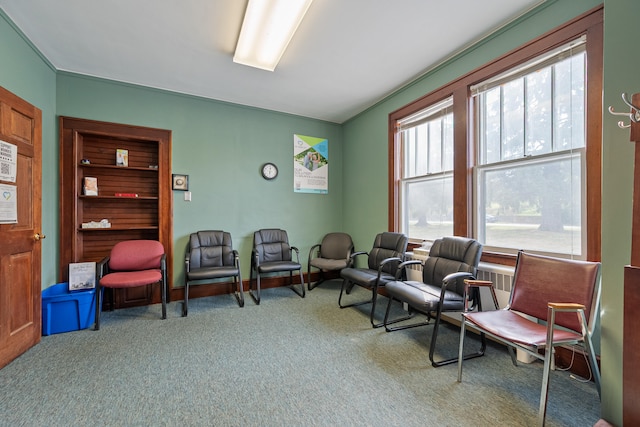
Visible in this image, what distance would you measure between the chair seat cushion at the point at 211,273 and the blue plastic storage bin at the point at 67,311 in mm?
929

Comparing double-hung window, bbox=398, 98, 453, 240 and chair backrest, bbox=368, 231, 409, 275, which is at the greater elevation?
double-hung window, bbox=398, 98, 453, 240

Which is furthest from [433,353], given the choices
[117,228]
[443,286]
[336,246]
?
[117,228]

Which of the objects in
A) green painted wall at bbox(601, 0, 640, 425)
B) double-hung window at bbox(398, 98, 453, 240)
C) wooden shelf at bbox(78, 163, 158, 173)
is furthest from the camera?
wooden shelf at bbox(78, 163, 158, 173)

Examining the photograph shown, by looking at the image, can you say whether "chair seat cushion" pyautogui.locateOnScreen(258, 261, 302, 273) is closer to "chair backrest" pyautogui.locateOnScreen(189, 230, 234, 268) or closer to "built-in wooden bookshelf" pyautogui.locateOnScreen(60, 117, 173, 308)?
"chair backrest" pyautogui.locateOnScreen(189, 230, 234, 268)

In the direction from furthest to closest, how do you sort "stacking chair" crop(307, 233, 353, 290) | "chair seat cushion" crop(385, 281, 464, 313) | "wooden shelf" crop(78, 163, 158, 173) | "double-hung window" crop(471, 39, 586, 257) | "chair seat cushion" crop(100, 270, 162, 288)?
"stacking chair" crop(307, 233, 353, 290), "wooden shelf" crop(78, 163, 158, 173), "chair seat cushion" crop(100, 270, 162, 288), "chair seat cushion" crop(385, 281, 464, 313), "double-hung window" crop(471, 39, 586, 257)

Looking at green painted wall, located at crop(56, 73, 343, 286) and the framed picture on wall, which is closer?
green painted wall, located at crop(56, 73, 343, 286)

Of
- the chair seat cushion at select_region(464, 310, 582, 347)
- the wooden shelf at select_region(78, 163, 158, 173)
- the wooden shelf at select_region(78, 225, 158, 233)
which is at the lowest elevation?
the chair seat cushion at select_region(464, 310, 582, 347)

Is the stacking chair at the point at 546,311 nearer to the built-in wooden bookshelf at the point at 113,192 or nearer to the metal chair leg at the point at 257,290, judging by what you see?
the metal chair leg at the point at 257,290

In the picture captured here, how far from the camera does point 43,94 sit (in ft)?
8.96

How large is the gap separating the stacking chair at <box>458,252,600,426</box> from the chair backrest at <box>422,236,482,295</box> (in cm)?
35

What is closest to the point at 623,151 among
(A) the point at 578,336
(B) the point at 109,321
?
(A) the point at 578,336

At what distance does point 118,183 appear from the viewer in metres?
3.32

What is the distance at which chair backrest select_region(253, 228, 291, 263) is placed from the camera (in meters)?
3.87

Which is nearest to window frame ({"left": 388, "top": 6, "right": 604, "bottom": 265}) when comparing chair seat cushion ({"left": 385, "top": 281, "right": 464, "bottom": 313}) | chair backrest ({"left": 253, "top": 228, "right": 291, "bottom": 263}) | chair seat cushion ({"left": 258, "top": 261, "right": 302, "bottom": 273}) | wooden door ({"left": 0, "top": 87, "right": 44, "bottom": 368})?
chair seat cushion ({"left": 385, "top": 281, "right": 464, "bottom": 313})
